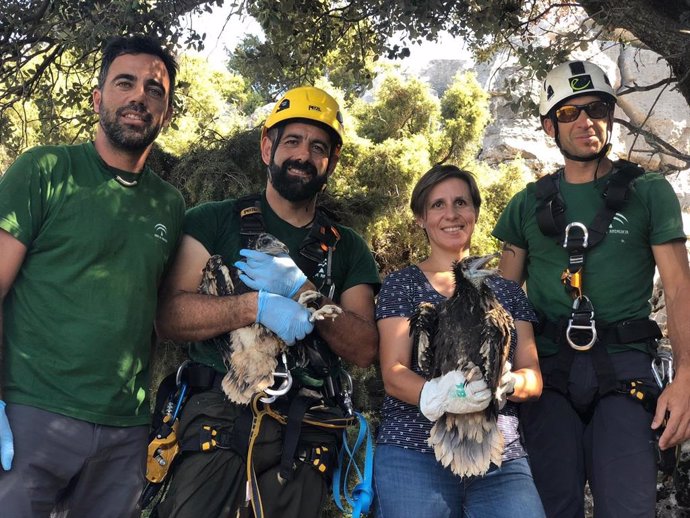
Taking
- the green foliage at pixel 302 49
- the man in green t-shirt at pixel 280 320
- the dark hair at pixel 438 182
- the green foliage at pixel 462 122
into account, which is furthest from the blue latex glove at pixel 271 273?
the green foliage at pixel 462 122

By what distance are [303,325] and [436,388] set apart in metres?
0.85

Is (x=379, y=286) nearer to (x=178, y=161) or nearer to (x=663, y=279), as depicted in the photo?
(x=663, y=279)

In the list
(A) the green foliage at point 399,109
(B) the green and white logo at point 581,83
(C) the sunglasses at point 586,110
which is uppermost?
(A) the green foliage at point 399,109

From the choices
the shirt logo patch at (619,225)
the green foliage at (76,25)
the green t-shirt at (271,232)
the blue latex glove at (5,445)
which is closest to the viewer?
the blue latex glove at (5,445)

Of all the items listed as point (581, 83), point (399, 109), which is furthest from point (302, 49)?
point (399, 109)

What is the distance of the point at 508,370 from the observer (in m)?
3.90

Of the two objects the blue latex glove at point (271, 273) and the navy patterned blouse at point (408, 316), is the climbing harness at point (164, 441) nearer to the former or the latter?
the blue latex glove at point (271, 273)

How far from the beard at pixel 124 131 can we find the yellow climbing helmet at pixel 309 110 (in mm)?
910

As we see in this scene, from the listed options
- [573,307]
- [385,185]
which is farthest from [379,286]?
[385,185]

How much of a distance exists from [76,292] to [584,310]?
3.19m

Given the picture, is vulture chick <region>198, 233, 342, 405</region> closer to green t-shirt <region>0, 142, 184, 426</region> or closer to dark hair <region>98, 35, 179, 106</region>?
green t-shirt <region>0, 142, 184, 426</region>

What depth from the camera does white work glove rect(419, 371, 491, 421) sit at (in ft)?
12.1

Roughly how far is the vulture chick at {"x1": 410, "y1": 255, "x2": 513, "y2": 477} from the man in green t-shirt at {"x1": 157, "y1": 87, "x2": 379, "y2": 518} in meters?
0.56

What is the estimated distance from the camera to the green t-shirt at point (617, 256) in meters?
4.48
